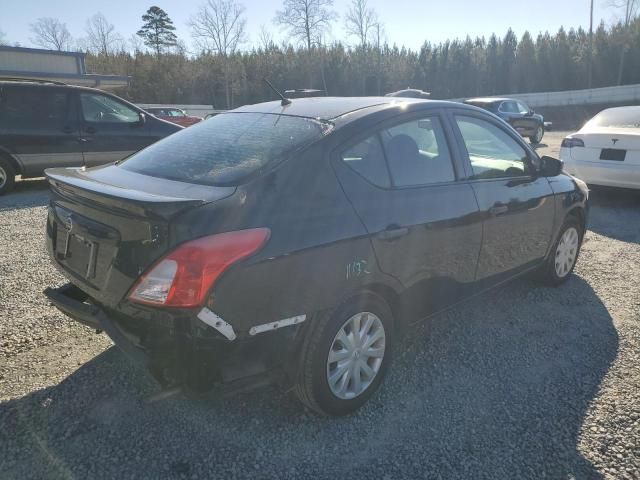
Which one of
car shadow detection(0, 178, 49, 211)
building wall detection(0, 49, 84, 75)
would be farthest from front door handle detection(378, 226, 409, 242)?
building wall detection(0, 49, 84, 75)

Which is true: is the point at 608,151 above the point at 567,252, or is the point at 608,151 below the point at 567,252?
above

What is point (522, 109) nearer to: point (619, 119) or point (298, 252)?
point (619, 119)

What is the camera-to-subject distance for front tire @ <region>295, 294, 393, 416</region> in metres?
2.35

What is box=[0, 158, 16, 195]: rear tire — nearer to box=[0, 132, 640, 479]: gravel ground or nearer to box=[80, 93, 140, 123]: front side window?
box=[80, 93, 140, 123]: front side window

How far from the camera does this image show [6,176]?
7777mm

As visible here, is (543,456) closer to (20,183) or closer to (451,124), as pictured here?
(451,124)

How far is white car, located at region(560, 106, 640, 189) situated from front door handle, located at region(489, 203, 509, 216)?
4452 millimetres

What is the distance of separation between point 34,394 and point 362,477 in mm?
1859

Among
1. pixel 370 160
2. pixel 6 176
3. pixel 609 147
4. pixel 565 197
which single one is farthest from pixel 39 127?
pixel 609 147

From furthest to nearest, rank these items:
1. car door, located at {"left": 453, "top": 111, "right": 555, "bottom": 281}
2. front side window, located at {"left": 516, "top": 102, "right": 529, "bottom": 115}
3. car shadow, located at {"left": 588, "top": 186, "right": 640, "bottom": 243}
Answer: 1. front side window, located at {"left": 516, "top": 102, "right": 529, "bottom": 115}
2. car shadow, located at {"left": 588, "top": 186, "right": 640, "bottom": 243}
3. car door, located at {"left": 453, "top": 111, "right": 555, "bottom": 281}

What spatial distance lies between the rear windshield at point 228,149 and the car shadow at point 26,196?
5.27 meters

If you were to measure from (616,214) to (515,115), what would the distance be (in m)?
11.7

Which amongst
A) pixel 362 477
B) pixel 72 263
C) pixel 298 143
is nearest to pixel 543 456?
pixel 362 477

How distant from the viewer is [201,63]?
157 ft
